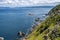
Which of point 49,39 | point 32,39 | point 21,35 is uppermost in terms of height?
point 49,39

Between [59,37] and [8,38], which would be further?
[8,38]

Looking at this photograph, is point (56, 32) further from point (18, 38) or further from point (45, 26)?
point (18, 38)

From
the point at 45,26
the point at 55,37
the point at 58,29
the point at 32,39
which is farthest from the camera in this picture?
the point at 45,26

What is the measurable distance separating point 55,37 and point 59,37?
132 cm

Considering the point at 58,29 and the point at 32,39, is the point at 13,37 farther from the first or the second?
the point at 58,29

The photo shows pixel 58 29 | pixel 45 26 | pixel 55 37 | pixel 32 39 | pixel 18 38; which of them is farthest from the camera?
pixel 18 38

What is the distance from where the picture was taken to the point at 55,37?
7512cm

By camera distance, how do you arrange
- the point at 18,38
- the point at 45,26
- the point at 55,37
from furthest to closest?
the point at 18,38
the point at 45,26
the point at 55,37

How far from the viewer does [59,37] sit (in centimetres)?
7544

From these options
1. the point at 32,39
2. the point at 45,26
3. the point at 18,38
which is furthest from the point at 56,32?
the point at 18,38

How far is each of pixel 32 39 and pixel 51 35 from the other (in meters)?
23.2

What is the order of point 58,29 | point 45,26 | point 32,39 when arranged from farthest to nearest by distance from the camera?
point 45,26 < point 32,39 < point 58,29

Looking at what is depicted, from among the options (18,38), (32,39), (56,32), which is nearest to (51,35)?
(56,32)

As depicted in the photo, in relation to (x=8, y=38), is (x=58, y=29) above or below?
above
